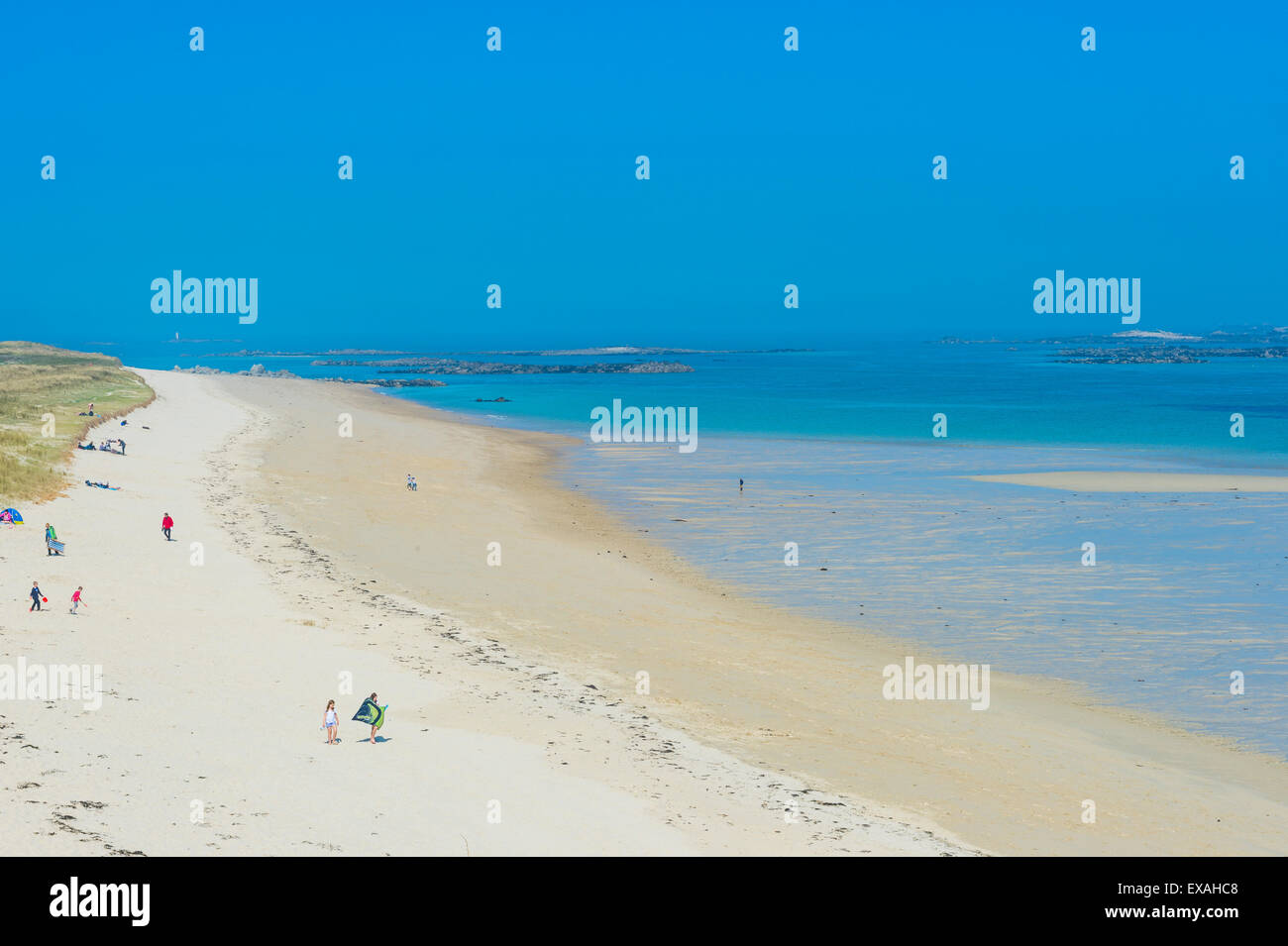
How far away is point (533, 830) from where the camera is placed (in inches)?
536

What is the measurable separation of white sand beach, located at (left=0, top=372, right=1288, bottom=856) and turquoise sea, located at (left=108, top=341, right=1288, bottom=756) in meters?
1.96

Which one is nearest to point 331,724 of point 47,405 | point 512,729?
point 512,729

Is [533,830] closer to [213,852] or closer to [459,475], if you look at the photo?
[213,852]

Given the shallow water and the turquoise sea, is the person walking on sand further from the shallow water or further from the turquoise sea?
the shallow water

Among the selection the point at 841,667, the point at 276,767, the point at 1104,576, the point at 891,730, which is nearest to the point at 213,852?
the point at 276,767

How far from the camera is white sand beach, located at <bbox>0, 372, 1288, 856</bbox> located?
1376 cm

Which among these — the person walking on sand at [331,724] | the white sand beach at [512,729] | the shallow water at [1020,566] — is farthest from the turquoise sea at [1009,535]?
the person walking on sand at [331,724]

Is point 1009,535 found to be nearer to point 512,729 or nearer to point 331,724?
point 512,729

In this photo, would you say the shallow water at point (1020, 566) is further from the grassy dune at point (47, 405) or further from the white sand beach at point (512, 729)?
the grassy dune at point (47, 405)

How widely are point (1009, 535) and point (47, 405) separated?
170 ft

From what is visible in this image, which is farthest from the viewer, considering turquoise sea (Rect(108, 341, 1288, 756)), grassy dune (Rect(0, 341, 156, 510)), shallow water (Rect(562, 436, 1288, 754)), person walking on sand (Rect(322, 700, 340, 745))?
grassy dune (Rect(0, 341, 156, 510))

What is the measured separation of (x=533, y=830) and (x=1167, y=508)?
3603cm

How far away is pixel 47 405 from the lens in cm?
6075

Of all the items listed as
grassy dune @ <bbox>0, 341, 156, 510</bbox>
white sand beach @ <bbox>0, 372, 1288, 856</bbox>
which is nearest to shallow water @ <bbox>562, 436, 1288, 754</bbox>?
white sand beach @ <bbox>0, 372, 1288, 856</bbox>
